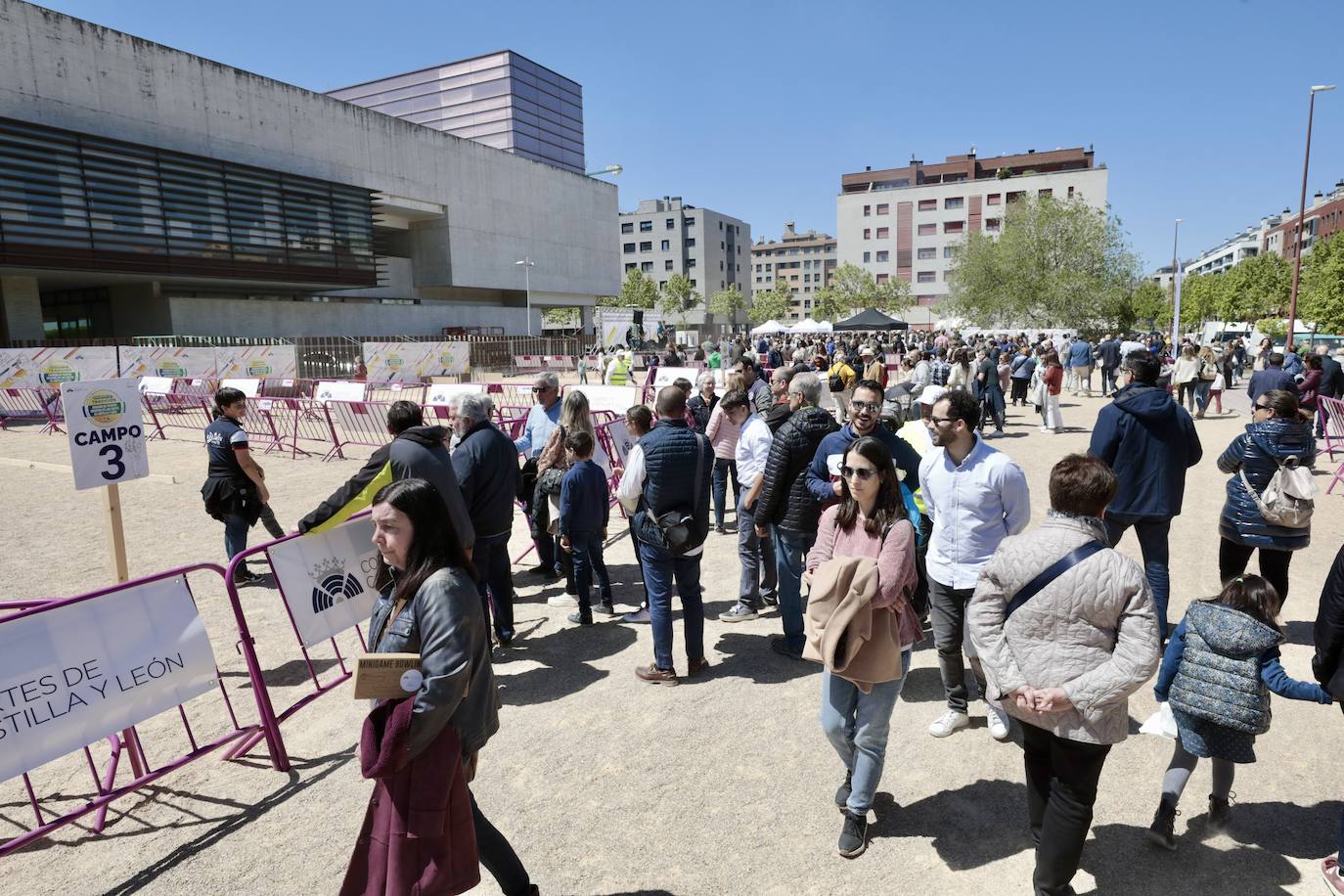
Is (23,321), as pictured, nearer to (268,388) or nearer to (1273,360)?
(268,388)

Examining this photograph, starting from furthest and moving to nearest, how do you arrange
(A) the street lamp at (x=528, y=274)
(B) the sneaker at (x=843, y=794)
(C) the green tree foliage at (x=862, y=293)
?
(C) the green tree foliage at (x=862, y=293) → (A) the street lamp at (x=528, y=274) → (B) the sneaker at (x=843, y=794)

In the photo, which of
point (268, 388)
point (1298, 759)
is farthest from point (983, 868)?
point (268, 388)

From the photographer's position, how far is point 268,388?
71.5ft

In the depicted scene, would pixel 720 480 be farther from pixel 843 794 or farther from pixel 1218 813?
pixel 1218 813

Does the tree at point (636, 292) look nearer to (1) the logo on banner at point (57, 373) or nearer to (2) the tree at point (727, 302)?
(2) the tree at point (727, 302)

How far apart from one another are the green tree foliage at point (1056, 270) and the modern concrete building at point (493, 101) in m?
55.5

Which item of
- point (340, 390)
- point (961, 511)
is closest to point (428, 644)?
point (961, 511)

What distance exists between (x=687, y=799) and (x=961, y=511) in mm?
1938

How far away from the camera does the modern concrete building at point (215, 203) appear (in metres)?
26.6

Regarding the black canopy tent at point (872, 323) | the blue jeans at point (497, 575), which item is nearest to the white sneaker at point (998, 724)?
the blue jeans at point (497, 575)

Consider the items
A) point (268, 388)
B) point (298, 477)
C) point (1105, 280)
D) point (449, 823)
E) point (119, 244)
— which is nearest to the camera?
point (449, 823)

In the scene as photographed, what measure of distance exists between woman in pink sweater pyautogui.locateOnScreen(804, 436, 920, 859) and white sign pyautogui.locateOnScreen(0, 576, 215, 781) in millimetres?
3062

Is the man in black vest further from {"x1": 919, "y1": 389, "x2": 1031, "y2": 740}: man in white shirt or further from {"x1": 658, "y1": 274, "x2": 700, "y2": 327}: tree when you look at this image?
{"x1": 658, "y1": 274, "x2": 700, "y2": 327}: tree

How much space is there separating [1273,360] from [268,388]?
22719mm
